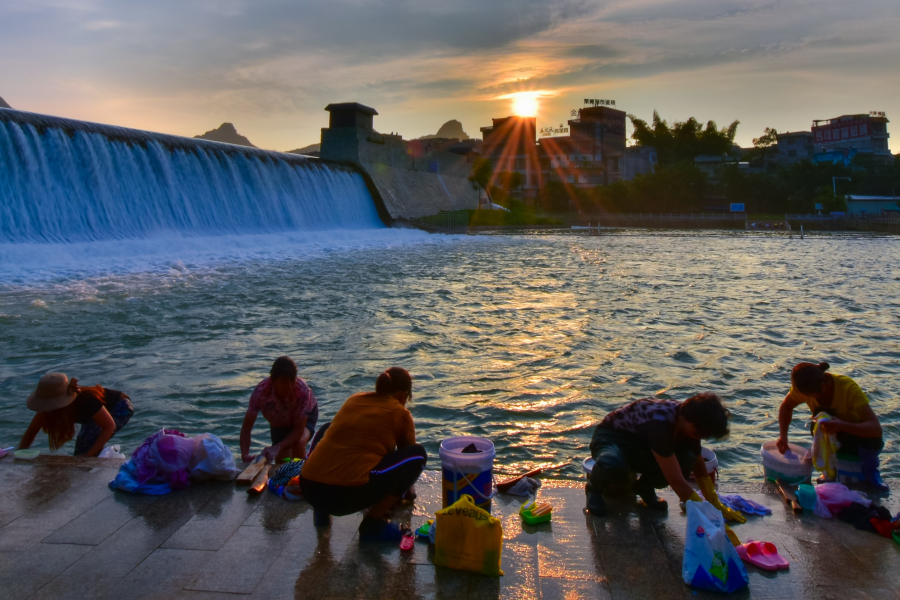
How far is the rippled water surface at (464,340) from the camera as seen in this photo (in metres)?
7.74

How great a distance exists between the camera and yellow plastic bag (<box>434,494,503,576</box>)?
357cm

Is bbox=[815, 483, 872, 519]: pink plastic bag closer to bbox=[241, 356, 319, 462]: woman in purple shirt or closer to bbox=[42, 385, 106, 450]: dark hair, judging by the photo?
bbox=[241, 356, 319, 462]: woman in purple shirt

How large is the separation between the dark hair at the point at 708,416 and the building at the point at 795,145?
92704mm

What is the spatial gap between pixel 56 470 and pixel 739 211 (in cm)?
7512

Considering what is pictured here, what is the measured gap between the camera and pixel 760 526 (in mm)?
4164

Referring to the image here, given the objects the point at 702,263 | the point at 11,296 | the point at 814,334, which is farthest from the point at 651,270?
the point at 11,296

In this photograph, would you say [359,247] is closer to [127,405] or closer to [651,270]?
[651,270]

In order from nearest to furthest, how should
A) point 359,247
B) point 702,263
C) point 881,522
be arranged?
point 881,522 → point 702,263 → point 359,247

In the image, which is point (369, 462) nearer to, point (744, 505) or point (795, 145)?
point (744, 505)

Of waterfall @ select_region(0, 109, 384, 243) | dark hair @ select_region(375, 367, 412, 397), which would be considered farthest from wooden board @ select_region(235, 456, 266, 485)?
waterfall @ select_region(0, 109, 384, 243)

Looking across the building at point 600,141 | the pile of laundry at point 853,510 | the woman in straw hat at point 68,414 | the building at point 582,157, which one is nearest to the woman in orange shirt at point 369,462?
the woman in straw hat at point 68,414

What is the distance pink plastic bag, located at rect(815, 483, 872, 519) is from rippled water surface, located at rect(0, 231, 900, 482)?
1.89 meters

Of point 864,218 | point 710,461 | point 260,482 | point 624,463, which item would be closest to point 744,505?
point 710,461

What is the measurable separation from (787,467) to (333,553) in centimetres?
317
